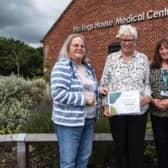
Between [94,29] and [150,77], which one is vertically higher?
[94,29]

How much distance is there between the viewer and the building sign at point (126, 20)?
66.2 ft

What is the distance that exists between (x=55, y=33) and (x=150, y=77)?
22.8 metres

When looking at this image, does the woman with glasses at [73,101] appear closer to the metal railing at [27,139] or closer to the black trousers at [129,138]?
the black trousers at [129,138]

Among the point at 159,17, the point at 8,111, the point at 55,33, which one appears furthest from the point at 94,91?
the point at 55,33

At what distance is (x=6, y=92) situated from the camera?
8617 mm

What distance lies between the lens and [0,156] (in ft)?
23.2

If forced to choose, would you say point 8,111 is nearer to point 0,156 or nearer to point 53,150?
point 0,156

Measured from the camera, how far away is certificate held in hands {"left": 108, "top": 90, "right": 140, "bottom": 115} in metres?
4.97

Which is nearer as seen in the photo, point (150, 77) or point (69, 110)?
point (69, 110)

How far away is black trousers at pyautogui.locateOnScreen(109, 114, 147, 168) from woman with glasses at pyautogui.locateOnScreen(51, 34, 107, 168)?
295 millimetres

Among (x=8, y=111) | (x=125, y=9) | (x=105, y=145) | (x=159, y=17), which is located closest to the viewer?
(x=105, y=145)

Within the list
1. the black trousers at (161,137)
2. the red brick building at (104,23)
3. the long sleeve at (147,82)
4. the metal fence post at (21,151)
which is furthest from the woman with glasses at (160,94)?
the red brick building at (104,23)

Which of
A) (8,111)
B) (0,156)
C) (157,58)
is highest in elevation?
(157,58)

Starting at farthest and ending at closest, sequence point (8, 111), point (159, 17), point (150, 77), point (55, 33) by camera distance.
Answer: point (55, 33) < point (159, 17) < point (8, 111) < point (150, 77)
